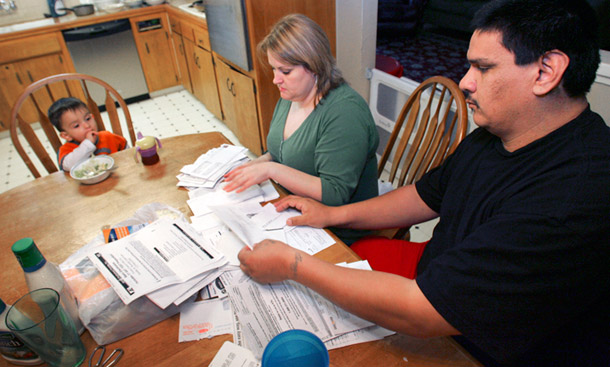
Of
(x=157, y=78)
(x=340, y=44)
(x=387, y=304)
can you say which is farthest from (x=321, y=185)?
(x=157, y=78)

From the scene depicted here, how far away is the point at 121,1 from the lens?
4.12 metres

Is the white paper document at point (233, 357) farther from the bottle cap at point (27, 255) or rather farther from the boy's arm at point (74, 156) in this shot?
the boy's arm at point (74, 156)

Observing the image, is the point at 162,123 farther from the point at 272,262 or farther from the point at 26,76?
the point at 272,262

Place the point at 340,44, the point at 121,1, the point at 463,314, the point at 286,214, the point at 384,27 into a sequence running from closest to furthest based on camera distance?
the point at 463,314 → the point at 286,214 → the point at 340,44 → the point at 121,1 → the point at 384,27

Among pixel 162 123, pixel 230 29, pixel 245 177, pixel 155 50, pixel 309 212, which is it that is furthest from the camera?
pixel 155 50

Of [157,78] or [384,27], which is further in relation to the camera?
[384,27]

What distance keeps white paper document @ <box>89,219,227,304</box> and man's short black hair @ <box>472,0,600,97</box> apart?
33.7 inches

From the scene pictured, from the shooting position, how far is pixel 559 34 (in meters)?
0.73

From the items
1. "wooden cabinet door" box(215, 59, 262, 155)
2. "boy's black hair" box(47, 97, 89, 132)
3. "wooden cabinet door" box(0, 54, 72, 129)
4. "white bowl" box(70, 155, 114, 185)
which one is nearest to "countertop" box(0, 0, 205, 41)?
"wooden cabinet door" box(0, 54, 72, 129)

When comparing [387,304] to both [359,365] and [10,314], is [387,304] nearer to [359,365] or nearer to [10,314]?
[359,365]

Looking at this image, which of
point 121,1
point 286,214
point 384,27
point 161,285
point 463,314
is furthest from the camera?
point 384,27

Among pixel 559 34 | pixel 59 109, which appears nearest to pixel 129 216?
pixel 59 109

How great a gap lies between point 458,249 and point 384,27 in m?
4.77

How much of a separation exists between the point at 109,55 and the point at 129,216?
3.36 m
